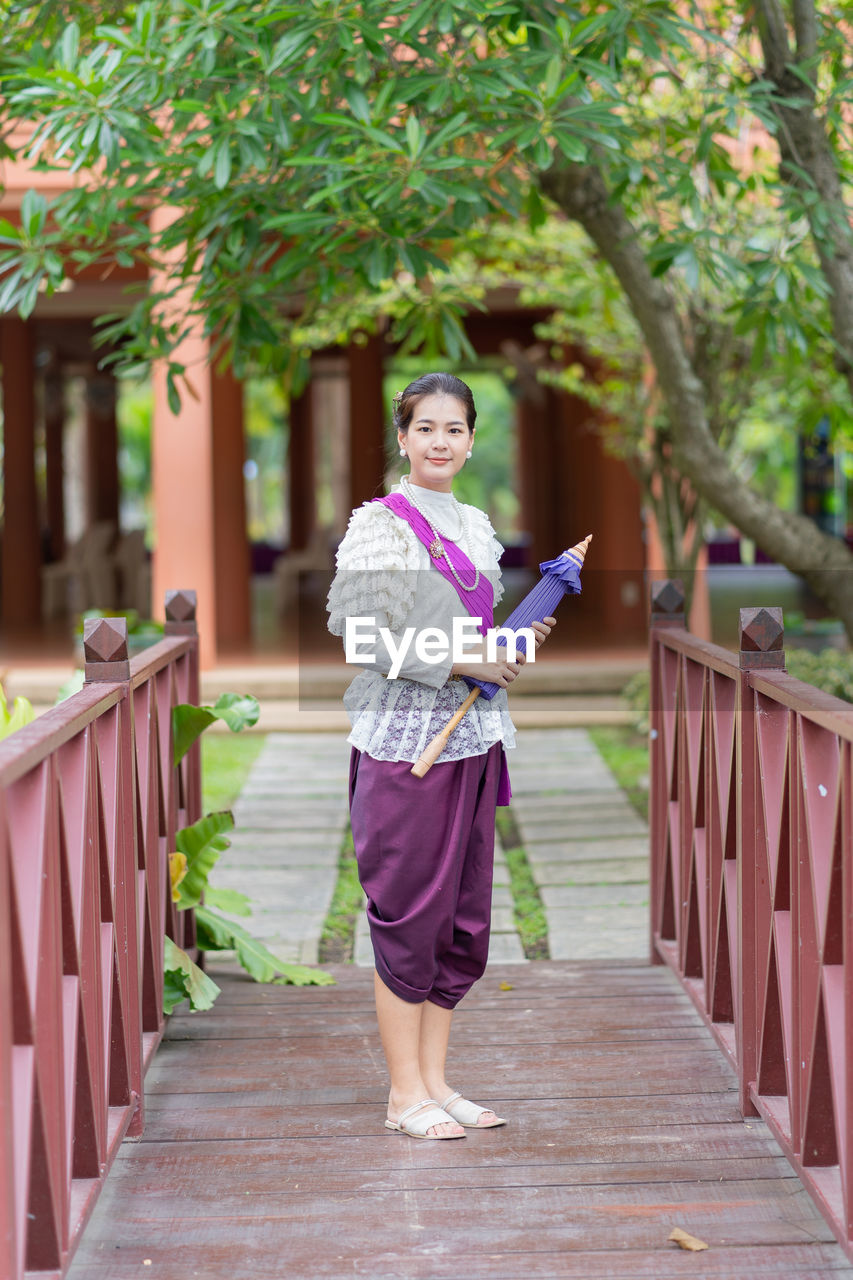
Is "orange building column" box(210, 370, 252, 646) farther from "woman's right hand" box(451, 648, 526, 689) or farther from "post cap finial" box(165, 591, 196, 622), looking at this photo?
"woman's right hand" box(451, 648, 526, 689)

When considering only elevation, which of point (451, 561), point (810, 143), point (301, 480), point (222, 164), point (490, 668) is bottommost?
point (490, 668)

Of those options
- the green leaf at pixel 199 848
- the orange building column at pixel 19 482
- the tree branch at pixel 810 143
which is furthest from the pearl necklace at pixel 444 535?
the orange building column at pixel 19 482

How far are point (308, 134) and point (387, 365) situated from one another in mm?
16200

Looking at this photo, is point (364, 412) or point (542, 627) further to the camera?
point (364, 412)

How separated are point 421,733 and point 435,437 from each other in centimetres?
58

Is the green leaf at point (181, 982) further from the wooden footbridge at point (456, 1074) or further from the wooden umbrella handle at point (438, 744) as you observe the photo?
the wooden umbrella handle at point (438, 744)

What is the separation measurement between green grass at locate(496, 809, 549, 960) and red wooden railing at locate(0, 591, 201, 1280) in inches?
56.7

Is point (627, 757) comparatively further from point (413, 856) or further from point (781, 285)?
point (413, 856)

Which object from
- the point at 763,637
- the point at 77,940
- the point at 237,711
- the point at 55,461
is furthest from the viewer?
the point at 55,461

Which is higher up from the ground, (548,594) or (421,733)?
(548,594)

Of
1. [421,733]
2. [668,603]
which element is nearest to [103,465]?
[668,603]

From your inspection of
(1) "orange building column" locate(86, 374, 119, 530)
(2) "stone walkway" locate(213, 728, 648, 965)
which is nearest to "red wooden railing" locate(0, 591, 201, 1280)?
(2) "stone walkway" locate(213, 728, 648, 965)

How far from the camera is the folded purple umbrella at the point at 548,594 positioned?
2.72 m

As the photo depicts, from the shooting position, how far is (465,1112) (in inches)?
113
